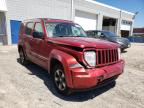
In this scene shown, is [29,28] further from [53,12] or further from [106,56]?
[53,12]

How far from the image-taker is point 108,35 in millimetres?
11836

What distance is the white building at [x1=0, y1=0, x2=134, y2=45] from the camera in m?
14.6

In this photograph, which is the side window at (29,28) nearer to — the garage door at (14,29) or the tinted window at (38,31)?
the tinted window at (38,31)

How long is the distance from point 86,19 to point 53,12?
6.24m

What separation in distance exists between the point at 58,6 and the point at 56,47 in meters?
15.9

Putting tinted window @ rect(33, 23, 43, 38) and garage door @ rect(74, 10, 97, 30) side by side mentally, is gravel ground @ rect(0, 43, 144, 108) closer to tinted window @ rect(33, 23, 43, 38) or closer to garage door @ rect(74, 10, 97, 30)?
tinted window @ rect(33, 23, 43, 38)

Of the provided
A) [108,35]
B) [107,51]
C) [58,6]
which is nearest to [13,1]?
[58,6]

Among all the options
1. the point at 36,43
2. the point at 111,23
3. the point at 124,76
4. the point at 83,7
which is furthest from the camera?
the point at 111,23

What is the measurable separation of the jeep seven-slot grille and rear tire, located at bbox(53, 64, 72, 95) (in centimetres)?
94

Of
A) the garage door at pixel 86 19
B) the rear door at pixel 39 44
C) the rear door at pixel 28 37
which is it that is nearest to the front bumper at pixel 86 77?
the rear door at pixel 39 44

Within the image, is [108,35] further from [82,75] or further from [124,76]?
[82,75]

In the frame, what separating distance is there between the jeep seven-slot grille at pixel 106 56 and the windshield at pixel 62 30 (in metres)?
1.57

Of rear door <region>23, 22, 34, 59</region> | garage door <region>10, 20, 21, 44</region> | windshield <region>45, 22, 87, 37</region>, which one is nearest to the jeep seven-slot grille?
windshield <region>45, 22, 87, 37</region>

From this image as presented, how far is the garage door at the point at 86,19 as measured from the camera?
Answer: 21.5 meters
